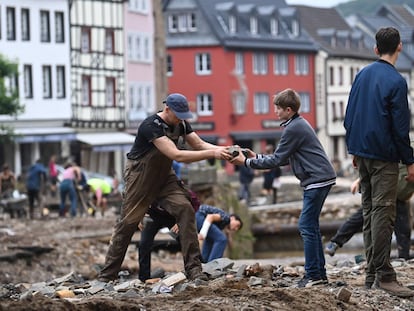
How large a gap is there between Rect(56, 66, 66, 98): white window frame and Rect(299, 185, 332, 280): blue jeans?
2225 inches

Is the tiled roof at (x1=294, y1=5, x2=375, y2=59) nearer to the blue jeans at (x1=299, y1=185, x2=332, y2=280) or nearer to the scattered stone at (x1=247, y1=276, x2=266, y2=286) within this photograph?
the blue jeans at (x1=299, y1=185, x2=332, y2=280)

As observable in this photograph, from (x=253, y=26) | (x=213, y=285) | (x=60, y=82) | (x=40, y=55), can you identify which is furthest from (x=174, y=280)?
(x=253, y=26)

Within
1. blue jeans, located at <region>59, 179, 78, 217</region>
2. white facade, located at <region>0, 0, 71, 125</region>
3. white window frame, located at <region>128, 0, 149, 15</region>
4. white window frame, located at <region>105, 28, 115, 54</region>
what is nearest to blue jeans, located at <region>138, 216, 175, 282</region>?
blue jeans, located at <region>59, 179, 78, 217</region>

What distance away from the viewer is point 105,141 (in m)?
70.1

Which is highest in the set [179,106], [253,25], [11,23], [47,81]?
[253,25]

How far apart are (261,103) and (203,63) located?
19.3 feet

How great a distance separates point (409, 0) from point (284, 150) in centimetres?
15452

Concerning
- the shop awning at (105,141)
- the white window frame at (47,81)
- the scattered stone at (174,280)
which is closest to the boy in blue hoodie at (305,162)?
the scattered stone at (174,280)

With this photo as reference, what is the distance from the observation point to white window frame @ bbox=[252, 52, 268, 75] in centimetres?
9556

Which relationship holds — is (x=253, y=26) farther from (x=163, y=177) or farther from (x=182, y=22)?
(x=163, y=177)

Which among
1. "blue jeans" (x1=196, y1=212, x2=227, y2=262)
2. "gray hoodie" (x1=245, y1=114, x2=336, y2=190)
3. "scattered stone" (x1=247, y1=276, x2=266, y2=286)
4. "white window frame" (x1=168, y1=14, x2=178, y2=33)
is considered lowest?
"blue jeans" (x1=196, y1=212, x2=227, y2=262)

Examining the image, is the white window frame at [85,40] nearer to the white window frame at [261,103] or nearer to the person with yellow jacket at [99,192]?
the white window frame at [261,103]

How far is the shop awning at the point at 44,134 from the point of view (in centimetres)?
6469

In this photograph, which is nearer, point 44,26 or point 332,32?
point 44,26
